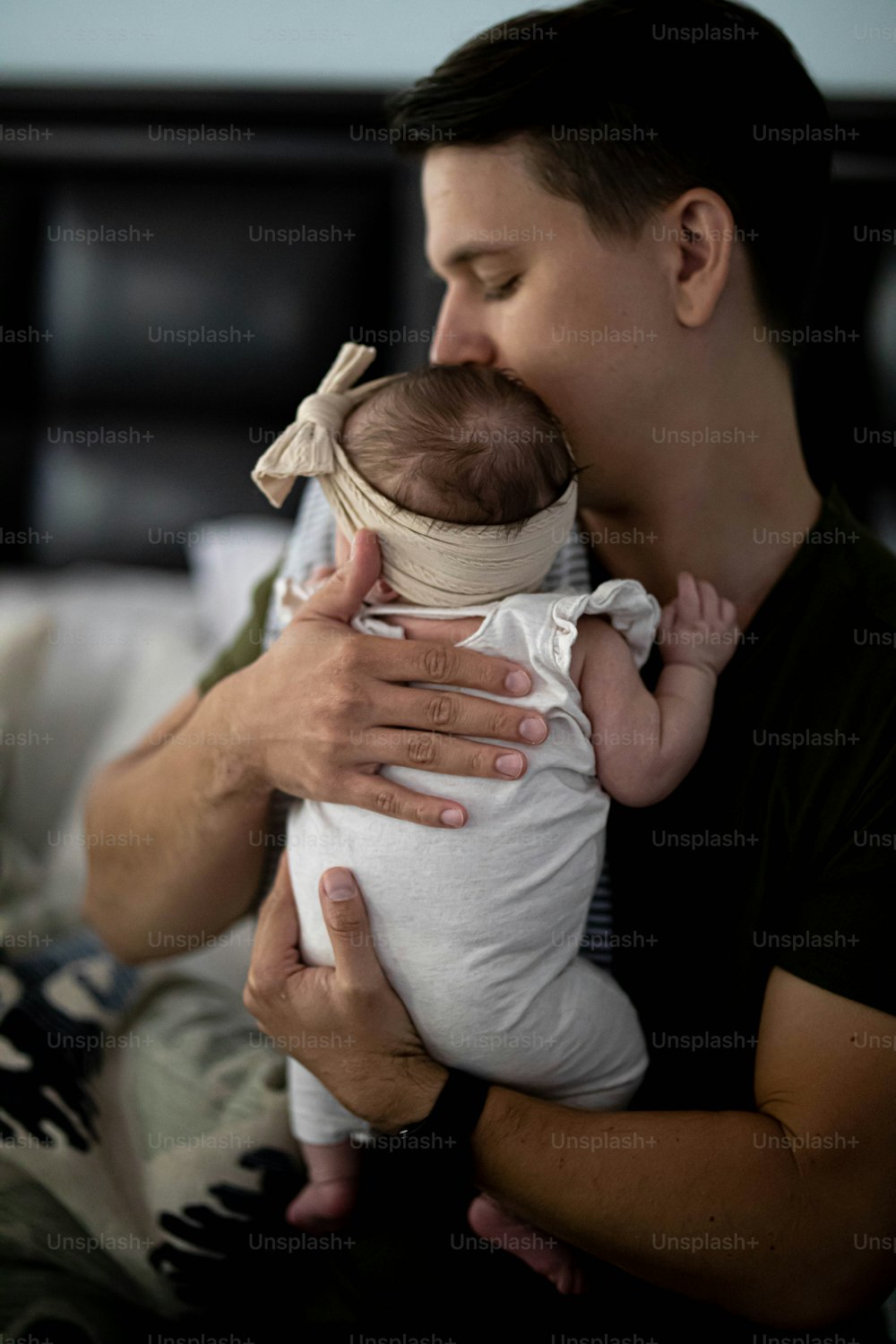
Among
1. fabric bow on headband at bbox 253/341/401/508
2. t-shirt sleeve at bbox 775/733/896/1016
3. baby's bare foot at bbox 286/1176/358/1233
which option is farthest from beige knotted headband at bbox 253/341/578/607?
baby's bare foot at bbox 286/1176/358/1233

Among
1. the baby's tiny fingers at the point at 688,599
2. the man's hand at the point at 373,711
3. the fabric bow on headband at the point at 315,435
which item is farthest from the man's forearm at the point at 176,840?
the baby's tiny fingers at the point at 688,599

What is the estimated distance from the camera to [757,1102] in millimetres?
976

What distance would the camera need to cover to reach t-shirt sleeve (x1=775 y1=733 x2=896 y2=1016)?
3.07 ft

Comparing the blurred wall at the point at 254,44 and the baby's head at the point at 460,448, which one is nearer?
the baby's head at the point at 460,448

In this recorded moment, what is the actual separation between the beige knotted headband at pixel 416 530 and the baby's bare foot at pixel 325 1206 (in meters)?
0.59

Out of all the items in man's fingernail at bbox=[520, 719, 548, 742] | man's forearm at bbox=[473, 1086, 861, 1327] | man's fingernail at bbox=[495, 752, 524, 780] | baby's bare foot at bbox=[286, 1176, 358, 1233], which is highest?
man's fingernail at bbox=[520, 719, 548, 742]

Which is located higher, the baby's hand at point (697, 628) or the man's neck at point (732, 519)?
the man's neck at point (732, 519)

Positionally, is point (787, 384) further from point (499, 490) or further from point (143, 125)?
point (143, 125)

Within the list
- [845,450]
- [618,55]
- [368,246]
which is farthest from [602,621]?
[368,246]

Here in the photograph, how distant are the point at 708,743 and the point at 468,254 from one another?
0.57 m

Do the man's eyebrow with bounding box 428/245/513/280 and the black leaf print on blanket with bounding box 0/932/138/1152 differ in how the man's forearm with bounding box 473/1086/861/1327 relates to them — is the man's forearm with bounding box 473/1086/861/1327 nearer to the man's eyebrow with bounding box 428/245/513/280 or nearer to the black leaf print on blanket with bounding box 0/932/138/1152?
the black leaf print on blanket with bounding box 0/932/138/1152

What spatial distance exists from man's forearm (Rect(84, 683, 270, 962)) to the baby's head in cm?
33

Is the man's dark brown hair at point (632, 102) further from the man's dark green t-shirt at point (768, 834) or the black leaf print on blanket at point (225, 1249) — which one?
the black leaf print on blanket at point (225, 1249)

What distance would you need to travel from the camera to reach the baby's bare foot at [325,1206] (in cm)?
108
